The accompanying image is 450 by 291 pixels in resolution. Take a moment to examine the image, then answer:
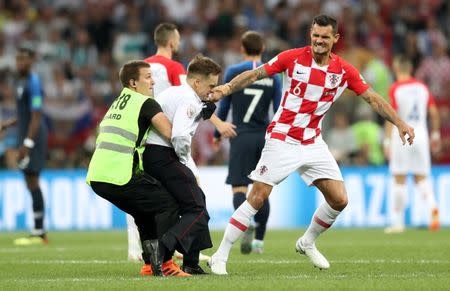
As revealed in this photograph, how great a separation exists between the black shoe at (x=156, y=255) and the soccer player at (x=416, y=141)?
27.0 feet

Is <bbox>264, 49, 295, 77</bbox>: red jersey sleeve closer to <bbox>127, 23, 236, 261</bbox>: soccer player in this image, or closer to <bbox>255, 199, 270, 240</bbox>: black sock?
<bbox>127, 23, 236, 261</bbox>: soccer player

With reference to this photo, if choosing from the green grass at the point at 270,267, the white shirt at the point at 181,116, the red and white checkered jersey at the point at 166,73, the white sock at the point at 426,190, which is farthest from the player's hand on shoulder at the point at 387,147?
the white shirt at the point at 181,116

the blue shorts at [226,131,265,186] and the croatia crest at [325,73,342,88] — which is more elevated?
the croatia crest at [325,73,342,88]

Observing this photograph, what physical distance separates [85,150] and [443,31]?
25.8 ft

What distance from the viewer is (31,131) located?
14.7 m

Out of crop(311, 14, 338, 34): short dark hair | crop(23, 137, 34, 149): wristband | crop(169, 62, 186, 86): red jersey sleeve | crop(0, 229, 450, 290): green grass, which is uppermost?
crop(311, 14, 338, 34): short dark hair

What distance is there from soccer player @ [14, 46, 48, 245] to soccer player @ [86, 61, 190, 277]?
18.0 feet

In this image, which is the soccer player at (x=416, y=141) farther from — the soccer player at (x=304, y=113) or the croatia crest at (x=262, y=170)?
the croatia crest at (x=262, y=170)

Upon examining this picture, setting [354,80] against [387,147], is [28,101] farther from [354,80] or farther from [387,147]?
[354,80]

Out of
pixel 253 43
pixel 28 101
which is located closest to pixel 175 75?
pixel 253 43

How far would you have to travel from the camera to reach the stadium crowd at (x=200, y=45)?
21.0 m

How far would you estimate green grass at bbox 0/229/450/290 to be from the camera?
28.2 ft

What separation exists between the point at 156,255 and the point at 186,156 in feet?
2.95

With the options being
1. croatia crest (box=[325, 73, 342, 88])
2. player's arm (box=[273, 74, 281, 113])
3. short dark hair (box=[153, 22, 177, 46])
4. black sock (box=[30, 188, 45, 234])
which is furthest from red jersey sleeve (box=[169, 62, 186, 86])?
black sock (box=[30, 188, 45, 234])
